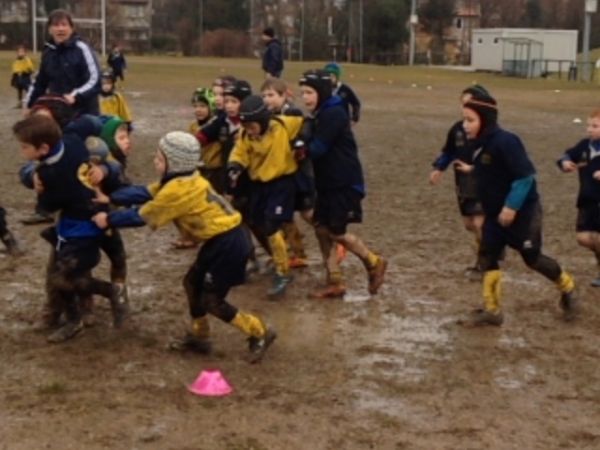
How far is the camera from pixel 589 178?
8.25 m

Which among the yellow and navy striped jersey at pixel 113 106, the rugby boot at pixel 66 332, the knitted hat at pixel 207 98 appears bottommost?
the rugby boot at pixel 66 332

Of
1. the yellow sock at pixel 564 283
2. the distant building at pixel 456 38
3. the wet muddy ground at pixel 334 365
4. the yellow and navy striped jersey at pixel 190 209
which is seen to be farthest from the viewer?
the distant building at pixel 456 38

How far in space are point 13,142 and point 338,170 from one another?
1085cm

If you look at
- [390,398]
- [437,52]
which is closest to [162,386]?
[390,398]

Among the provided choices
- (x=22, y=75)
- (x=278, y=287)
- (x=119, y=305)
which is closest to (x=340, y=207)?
(x=278, y=287)

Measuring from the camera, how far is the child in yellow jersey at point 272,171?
769cm

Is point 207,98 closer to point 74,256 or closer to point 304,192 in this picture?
point 304,192

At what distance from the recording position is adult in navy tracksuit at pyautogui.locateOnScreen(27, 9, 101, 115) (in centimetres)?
966

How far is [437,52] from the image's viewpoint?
297 feet

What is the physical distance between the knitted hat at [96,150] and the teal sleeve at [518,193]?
9.15 feet

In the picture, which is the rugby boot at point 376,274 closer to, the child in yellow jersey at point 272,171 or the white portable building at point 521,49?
the child in yellow jersey at point 272,171

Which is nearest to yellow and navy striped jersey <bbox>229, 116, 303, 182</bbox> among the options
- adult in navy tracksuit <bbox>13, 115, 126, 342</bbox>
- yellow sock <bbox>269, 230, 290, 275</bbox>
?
yellow sock <bbox>269, 230, 290, 275</bbox>

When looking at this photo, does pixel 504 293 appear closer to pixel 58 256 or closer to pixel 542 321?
pixel 542 321

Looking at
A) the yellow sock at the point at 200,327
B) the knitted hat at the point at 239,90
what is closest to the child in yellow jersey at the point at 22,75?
the knitted hat at the point at 239,90
